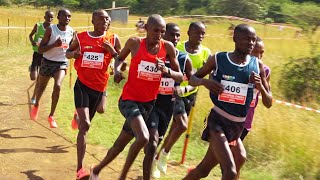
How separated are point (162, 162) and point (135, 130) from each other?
1637mm

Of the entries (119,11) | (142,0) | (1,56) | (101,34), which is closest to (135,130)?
(101,34)

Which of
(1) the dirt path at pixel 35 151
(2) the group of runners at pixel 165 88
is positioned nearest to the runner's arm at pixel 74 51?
(2) the group of runners at pixel 165 88

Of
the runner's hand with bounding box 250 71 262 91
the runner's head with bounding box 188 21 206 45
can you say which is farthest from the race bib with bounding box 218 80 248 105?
the runner's head with bounding box 188 21 206 45

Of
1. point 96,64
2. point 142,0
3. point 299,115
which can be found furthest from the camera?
point 142,0

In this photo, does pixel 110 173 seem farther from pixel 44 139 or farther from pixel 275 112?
pixel 275 112

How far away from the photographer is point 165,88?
5797 mm

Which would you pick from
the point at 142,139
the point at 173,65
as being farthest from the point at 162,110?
the point at 142,139

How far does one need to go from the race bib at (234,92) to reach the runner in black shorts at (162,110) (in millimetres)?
1122

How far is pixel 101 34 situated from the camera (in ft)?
20.6

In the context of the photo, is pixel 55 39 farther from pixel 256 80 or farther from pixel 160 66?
pixel 256 80

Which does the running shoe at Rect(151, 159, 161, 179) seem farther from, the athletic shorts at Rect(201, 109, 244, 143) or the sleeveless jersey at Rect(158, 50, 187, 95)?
the athletic shorts at Rect(201, 109, 244, 143)

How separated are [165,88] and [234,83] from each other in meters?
1.36

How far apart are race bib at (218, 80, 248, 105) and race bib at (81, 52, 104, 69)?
6.93ft

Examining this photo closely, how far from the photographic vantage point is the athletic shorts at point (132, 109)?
5.09 meters
